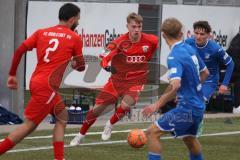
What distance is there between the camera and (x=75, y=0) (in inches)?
A: 787

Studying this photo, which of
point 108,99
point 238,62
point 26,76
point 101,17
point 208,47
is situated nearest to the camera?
point 208,47

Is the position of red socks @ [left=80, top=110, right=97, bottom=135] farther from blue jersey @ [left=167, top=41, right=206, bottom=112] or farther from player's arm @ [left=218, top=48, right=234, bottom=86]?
blue jersey @ [left=167, top=41, right=206, bottom=112]

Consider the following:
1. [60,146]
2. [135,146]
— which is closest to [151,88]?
[135,146]

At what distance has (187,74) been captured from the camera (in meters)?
10.7

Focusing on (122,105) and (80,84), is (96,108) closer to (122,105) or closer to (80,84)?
(122,105)

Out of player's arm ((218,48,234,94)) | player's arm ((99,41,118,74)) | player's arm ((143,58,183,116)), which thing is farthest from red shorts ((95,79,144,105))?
player's arm ((143,58,183,116))

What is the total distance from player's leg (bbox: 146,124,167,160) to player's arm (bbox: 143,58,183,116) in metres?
0.65

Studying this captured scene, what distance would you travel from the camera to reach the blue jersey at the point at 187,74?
10586 mm

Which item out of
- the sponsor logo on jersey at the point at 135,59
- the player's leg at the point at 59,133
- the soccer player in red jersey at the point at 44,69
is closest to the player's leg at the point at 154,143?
the player's leg at the point at 59,133

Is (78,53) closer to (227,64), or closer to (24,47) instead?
(24,47)

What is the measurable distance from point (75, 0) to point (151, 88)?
2.64m

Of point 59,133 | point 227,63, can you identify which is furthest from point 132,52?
point 59,133

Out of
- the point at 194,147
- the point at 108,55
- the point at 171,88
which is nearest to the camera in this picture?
the point at 171,88

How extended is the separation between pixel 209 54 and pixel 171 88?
170 inches
